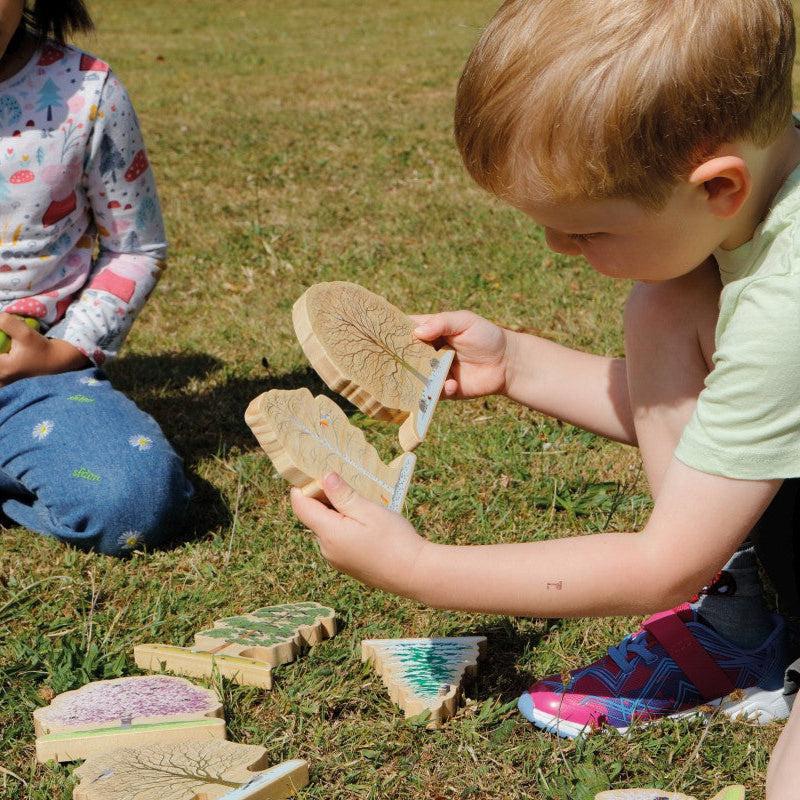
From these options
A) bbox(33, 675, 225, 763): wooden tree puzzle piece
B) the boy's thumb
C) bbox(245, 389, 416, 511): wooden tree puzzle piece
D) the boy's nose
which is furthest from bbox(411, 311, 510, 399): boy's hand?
bbox(33, 675, 225, 763): wooden tree puzzle piece

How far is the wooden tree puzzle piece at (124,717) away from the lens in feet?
6.10

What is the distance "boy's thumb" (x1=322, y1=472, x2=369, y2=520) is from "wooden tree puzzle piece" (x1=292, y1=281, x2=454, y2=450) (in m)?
0.26

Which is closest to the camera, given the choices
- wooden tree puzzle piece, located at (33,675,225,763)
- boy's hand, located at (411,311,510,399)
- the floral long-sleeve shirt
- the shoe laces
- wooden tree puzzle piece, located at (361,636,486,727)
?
wooden tree puzzle piece, located at (33,675,225,763)

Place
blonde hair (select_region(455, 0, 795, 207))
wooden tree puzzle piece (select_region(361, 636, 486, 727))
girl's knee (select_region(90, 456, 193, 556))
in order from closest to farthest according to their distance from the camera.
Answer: blonde hair (select_region(455, 0, 795, 207))
wooden tree puzzle piece (select_region(361, 636, 486, 727))
girl's knee (select_region(90, 456, 193, 556))

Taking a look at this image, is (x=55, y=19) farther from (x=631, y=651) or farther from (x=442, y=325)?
(x=631, y=651)

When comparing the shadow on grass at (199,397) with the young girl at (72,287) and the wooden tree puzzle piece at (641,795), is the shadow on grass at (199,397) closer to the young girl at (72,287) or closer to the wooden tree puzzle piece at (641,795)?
the young girl at (72,287)

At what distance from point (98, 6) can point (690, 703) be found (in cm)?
1490

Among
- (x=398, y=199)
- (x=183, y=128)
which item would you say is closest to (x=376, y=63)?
(x=183, y=128)

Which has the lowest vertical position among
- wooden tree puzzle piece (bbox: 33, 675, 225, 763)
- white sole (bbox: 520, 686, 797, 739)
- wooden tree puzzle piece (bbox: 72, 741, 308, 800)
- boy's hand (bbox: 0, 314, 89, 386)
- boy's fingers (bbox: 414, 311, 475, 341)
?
white sole (bbox: 520, 686, 797, 739)

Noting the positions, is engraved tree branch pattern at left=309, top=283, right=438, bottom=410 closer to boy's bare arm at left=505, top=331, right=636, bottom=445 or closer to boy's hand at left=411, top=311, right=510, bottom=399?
boy's hand at left=411, top=311, right=510, bottom=399

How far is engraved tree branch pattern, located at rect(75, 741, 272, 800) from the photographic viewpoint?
1704mm

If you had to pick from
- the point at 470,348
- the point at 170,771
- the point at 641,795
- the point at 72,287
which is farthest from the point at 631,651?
the point at 72,287

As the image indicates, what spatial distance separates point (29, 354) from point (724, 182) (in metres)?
1.91

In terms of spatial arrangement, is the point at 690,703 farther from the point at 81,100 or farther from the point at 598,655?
the point at 81,100
